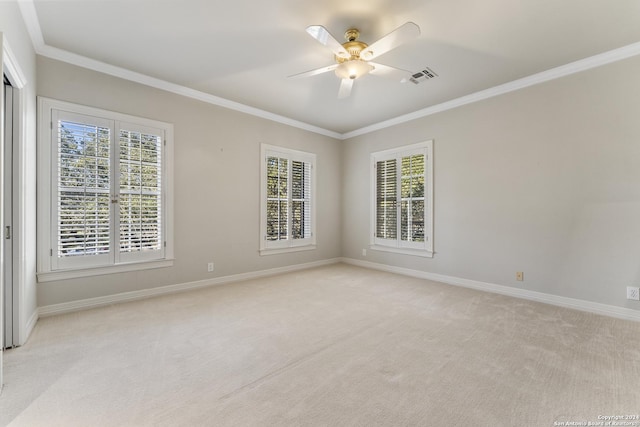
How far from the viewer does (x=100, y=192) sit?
3.21 meters

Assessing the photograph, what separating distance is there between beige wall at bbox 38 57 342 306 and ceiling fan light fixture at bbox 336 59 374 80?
7.36 feet

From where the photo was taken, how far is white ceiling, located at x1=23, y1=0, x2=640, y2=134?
91.2 inches

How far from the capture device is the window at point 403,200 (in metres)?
4.59

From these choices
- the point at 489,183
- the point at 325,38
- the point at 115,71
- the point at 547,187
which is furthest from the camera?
the point at 489,183

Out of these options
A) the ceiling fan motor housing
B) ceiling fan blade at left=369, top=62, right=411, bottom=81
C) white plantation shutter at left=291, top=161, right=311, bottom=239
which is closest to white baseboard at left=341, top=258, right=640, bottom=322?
white plantation shutter at left=291, top=161, right=311, bottom=239

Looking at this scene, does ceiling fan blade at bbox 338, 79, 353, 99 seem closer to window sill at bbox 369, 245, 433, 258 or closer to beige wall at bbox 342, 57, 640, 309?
beige wall at bbox 342, 57, 640, 309

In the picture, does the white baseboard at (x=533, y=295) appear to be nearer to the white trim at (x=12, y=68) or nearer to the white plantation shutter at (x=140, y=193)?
the white plantation shutter at (x=140, y=193)

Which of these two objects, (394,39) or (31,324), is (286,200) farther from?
(31,324)

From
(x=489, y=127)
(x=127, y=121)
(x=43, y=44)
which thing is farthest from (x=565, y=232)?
(x=43, y=44)

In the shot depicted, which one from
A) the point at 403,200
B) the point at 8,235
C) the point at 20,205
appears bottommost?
the point at 8,235

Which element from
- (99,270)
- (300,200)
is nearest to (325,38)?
(300,200)

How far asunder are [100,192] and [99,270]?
2.97 ft

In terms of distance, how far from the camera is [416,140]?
Answer: 475 centimetres

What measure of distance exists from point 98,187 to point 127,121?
2.88ft
